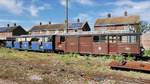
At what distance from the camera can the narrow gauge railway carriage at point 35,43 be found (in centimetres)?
3078

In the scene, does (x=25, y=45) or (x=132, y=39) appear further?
(x=25, y=45)

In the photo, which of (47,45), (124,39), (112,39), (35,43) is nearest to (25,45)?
(35,43)

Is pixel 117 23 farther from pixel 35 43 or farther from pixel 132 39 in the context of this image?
pixel 132 39

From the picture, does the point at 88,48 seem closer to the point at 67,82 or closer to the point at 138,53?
the point at 138,53

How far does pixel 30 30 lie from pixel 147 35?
5079cm

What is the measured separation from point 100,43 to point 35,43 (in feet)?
37.8

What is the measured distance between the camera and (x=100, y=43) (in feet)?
81.8

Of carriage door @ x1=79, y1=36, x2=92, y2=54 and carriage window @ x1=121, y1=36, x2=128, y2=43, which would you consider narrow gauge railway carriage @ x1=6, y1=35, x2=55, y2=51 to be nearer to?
carriage door @ x1=79, y1=36, x2=92, y2=54

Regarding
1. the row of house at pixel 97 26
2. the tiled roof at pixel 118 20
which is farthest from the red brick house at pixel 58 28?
the tiled roof at pixel 118 20

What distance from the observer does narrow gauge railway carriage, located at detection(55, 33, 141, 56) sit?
73.0 feet

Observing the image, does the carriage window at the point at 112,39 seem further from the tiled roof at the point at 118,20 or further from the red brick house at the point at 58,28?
the red brick house at the point at 58,28

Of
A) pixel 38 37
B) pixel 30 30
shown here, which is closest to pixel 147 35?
pixel 38 37

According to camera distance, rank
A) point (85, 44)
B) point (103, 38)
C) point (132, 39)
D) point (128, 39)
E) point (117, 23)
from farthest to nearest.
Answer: point (117, 23)
point (85, 44)
point (103, 38)
point (128, 39)
point (132, 39)

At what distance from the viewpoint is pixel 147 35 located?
1414 inches
